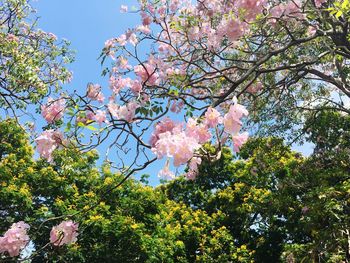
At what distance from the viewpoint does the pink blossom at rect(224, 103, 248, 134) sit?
315 cm

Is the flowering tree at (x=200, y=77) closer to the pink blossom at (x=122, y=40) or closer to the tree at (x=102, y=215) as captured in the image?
the pink blossom at (x=122, y=40)

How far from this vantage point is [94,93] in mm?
4996

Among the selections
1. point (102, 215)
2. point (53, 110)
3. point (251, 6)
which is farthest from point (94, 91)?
point (102, 215)

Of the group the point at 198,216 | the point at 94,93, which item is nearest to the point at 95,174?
the point at 198,216

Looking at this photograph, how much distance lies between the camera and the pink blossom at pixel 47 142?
13.0 feet

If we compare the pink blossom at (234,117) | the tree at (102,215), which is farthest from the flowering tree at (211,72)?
the tree at (102,215)

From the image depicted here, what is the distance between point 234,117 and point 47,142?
1653mm

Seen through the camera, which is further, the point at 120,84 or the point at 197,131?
the point at 120,84

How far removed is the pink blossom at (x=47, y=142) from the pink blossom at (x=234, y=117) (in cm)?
154

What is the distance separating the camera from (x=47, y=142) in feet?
13.1

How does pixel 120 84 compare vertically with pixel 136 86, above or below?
above

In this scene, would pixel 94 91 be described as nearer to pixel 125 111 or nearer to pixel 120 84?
pixel 120 84

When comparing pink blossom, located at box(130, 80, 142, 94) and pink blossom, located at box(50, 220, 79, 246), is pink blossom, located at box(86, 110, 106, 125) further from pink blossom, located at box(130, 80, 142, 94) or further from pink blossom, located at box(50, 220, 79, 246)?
pink blossom, located at box(50, 220, 79, 246)

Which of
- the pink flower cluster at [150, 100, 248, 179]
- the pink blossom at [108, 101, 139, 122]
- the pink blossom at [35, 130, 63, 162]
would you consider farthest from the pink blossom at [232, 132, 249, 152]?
the pink blossom at [35, 130, 63, 162]
